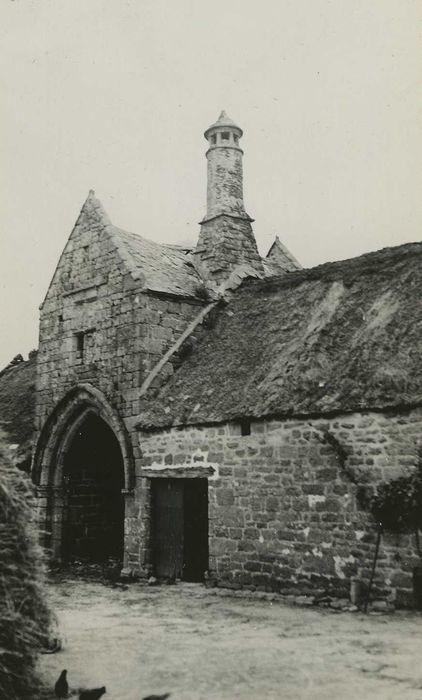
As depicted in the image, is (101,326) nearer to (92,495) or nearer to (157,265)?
(157,265)

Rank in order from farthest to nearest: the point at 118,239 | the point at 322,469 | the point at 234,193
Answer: the point at 234,193, the point at 118,239, the point at 322,469

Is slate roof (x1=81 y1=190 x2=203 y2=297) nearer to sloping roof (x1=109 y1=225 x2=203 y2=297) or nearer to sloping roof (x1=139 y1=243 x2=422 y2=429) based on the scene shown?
sloping roof (x1=109 y1=225 x2=203 y2=297)

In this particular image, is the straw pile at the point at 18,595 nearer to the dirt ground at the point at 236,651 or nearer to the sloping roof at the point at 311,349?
the dirt ground at the point at 236,651

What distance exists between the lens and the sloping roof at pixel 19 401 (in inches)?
673

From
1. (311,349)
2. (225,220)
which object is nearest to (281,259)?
(225,220)

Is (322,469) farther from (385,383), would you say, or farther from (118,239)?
(118,239)

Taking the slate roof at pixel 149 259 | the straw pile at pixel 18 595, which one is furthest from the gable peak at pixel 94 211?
the straw pile at pixel 18 595

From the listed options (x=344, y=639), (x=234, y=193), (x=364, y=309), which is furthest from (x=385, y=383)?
(x=234, y=193)

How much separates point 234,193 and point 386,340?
8.91 m

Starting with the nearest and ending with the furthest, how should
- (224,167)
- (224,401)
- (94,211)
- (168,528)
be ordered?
(224,401) < (168,528) < (94,211) < (224,167)

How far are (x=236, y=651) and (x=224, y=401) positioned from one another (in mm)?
5523

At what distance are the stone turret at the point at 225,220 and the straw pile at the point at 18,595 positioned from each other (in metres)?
11.2

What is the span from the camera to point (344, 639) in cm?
743

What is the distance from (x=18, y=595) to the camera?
5348 millimetres
